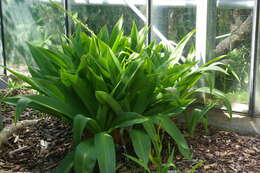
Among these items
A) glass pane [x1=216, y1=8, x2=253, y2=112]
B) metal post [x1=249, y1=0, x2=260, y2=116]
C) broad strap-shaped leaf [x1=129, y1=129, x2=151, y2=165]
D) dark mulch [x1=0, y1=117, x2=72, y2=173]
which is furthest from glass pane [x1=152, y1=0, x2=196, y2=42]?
broad strap-shaped leaf [x1=129, y1=129, x2=151, y2=165]

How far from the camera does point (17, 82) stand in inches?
172

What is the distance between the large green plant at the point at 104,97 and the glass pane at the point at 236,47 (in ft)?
2.42

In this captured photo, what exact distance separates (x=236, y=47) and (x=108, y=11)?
1.42m

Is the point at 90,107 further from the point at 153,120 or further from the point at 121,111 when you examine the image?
the point at 153,120

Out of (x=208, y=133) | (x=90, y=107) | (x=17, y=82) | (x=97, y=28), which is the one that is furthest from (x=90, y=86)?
(x=17, y=82)

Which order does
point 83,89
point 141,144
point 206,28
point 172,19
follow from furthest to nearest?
point 172,19, point 206,28, point 83,89, point 141,144

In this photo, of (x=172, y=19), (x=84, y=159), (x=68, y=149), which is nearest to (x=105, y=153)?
(x=84, y=159)

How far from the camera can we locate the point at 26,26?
4.66 metres

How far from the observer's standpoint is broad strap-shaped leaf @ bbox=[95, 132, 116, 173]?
6.62 feet

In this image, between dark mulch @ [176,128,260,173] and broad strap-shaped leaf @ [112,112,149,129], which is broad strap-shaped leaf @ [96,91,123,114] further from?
dark mulch @ [176,128,260,173]

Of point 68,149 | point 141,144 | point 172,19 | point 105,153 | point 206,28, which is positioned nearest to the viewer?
point 105,153

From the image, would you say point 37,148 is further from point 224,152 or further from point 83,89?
point 224,152

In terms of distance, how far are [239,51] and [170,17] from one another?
74 centimetres

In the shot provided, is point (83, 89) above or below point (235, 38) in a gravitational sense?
below
